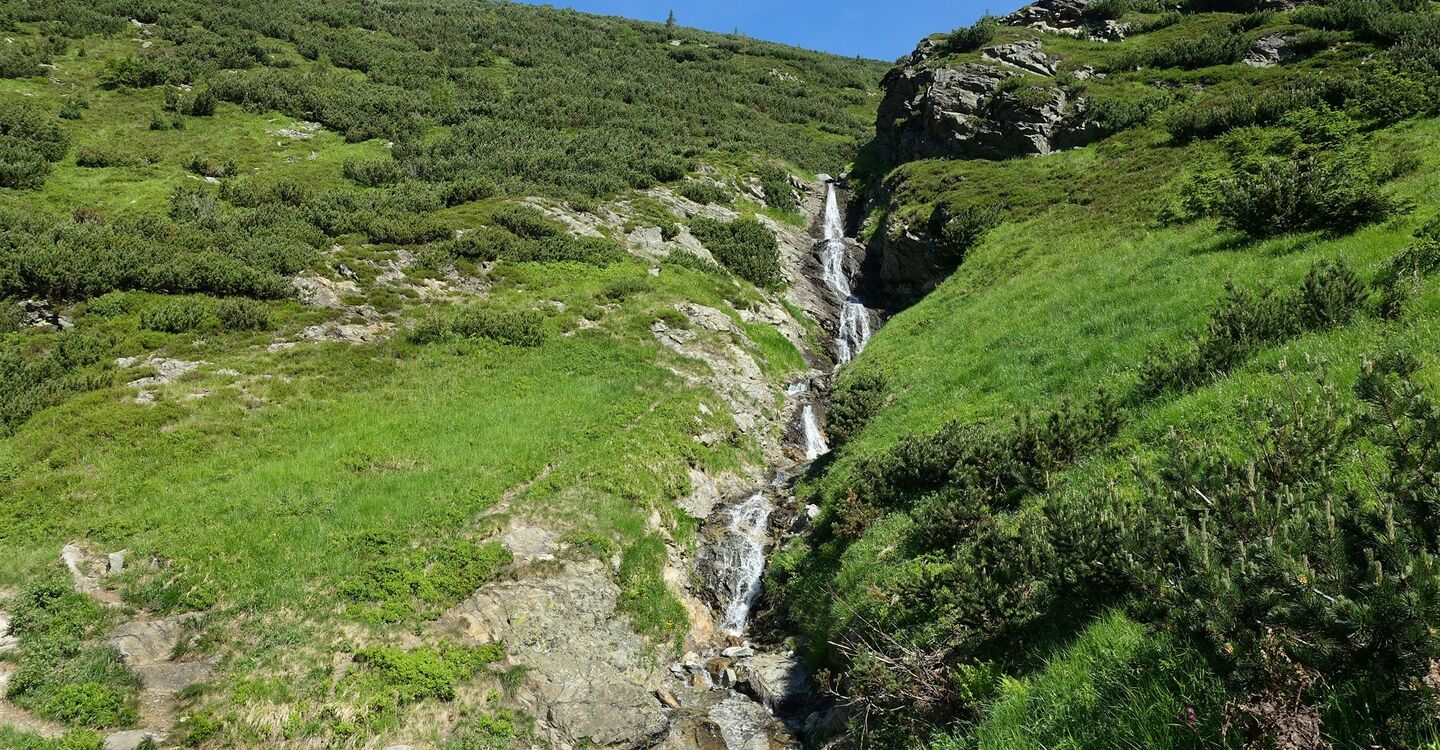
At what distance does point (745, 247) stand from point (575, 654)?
1215 inches

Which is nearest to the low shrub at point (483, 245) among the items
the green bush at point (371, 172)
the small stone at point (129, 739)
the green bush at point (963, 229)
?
the green bush at point (371, 172)

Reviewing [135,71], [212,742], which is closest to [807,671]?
[212,742]

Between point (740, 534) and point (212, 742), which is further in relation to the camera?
point (740, 534)

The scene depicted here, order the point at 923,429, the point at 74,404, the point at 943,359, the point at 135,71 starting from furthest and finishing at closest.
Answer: the point at 135,71, the point at 943,359, the point at 74,404, the point at 923,429

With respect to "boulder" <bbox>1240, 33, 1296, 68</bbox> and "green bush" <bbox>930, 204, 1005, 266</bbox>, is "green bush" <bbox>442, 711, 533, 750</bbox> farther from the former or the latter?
"boulder" <bbox>1240, 33, 1296, 68</bbox>

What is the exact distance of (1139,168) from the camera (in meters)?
29.5

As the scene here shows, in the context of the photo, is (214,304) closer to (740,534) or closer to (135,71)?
(740,534)

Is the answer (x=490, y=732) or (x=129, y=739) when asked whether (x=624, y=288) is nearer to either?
(x=490, y=732)

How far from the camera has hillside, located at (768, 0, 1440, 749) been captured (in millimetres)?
3711

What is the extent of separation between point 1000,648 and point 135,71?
68.2 meters

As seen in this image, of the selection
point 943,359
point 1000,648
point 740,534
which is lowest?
point 740,534

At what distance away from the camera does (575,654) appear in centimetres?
1320

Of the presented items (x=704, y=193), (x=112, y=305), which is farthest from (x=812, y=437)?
(x=704, y=193)

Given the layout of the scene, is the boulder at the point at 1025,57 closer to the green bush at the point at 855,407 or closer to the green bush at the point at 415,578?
the green bush at the point at 855,407
